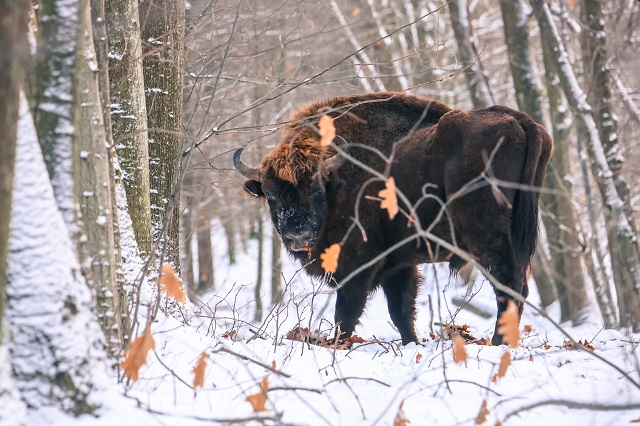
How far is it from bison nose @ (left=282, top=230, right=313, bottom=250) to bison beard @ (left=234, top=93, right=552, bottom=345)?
11 mm

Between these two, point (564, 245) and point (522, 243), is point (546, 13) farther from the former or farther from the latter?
point (522, 243)

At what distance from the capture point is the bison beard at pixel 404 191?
6.73 meters

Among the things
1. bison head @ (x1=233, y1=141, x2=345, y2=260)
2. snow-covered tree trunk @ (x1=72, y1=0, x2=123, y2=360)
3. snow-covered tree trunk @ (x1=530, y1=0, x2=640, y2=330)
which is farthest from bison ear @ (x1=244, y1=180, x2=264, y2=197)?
snow-covered tree trunk @ (x1=72, y1=0, x2=123, y2=360)

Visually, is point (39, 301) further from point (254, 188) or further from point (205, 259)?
point (205, 259)

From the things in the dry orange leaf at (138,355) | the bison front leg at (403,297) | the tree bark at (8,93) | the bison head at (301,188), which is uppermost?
the tree bark at (8,93)

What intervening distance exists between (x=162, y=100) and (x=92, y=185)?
9.69 ft

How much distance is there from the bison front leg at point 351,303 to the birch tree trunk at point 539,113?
5543 mm

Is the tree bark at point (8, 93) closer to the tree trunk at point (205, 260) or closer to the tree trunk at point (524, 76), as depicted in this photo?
the tree trunk at point (524, 76)

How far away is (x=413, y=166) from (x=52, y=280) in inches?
187

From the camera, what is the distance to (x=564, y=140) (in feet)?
41.2

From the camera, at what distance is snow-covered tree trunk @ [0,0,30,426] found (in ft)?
8.84

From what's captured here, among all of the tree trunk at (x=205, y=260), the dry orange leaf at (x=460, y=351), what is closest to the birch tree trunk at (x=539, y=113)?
the dry orange leaf at (x=460, y=351)

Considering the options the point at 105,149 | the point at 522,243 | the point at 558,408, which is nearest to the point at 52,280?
the point at 105,149

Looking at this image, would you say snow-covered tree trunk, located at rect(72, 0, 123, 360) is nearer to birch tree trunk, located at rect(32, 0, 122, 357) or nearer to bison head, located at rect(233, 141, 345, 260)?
birch tree trunk, located at rect(32, 0, 122, 357)
